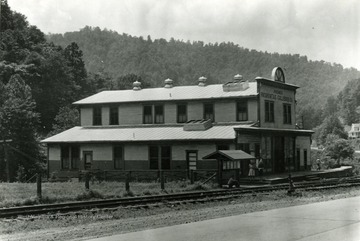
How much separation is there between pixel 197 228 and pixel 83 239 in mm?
3065

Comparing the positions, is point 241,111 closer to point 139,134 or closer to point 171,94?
point 171,94

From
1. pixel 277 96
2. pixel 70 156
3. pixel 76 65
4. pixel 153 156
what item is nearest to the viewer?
pixel 153 156

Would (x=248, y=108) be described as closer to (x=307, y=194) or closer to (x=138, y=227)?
(x=307, y=194)

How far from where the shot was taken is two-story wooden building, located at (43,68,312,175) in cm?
3928

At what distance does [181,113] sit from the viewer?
4347 cm

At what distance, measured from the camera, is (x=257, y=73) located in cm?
17688

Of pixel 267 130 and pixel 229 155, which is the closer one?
pixel 229 155

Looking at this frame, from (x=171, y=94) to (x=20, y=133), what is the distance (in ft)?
47.7

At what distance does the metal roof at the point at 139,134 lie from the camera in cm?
3838

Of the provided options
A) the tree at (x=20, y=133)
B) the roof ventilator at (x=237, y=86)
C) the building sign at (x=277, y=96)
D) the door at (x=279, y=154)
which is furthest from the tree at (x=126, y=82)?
the door at (x=279, y=154)

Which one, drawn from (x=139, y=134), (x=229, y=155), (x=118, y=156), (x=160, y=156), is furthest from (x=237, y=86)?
(x=229, y=155)

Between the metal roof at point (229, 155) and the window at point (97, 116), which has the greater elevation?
the window at point (97, 116)

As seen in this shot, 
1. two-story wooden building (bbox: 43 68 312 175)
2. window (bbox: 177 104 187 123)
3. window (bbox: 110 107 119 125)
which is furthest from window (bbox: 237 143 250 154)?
window (bbox: 110 107 119 125)

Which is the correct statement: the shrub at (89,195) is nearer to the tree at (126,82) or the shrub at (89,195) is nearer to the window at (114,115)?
the window at (114,115)
